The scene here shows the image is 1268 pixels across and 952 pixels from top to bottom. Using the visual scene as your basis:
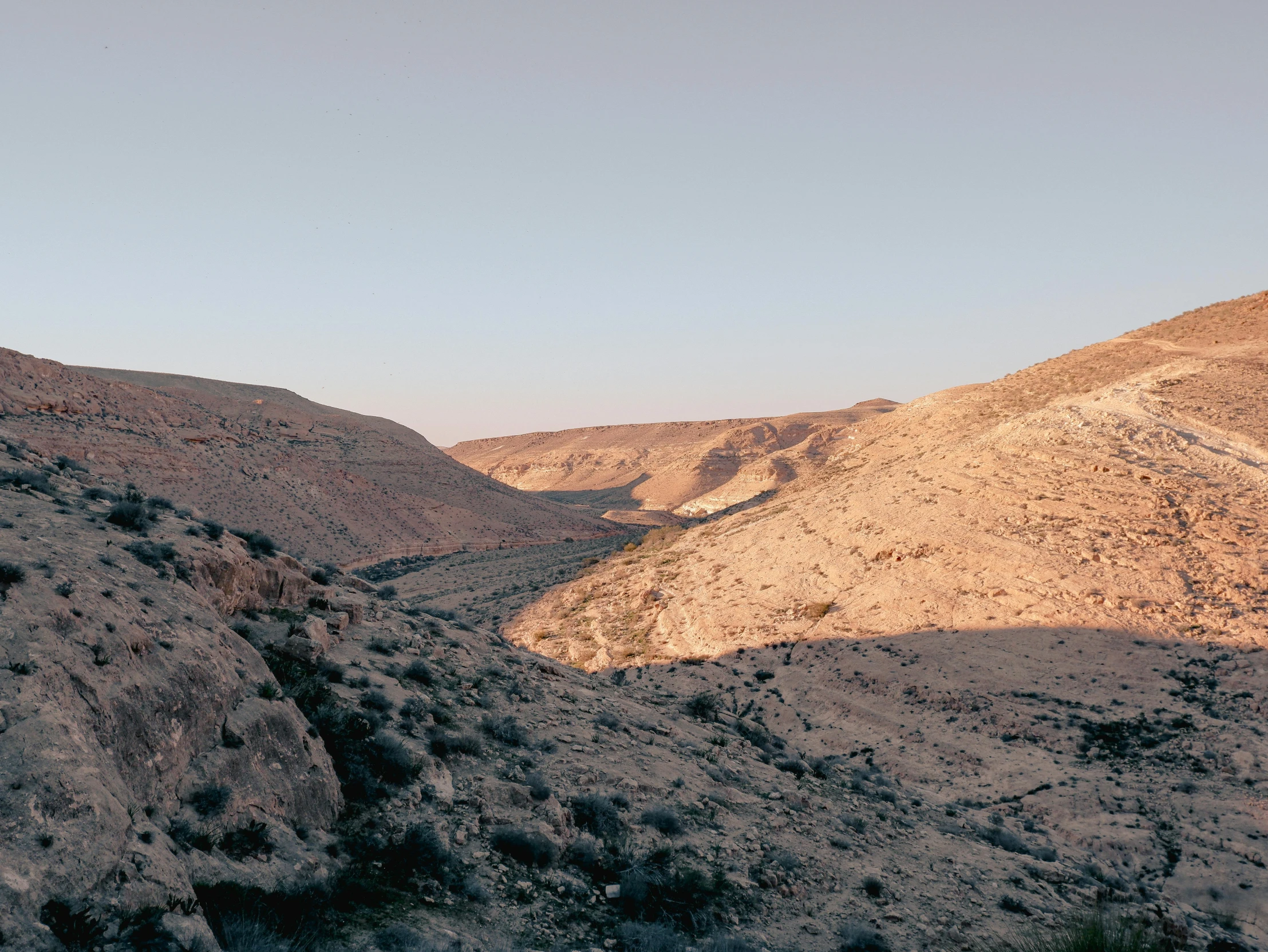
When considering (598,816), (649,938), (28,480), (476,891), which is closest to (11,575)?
(476,891)

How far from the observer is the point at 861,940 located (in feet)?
25.1

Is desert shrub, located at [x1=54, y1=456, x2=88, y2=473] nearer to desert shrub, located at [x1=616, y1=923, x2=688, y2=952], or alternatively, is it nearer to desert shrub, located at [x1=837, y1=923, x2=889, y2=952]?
desert shrub, located at [x1=616, y1=923, x2=688, y2=952]

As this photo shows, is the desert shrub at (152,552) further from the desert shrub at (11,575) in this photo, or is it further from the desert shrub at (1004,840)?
the desert shrub at (1004,840)

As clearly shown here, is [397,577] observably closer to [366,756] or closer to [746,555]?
[746,555]

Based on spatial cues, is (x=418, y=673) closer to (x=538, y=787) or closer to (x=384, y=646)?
(x=384, y=646)

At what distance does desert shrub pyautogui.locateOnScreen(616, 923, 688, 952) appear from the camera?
6.62 m

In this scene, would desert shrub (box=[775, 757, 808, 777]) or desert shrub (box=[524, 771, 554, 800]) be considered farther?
desert shrub (box=[775, 757, 808, 777])

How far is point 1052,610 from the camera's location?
19.5 metres

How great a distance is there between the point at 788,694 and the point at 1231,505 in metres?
13.6

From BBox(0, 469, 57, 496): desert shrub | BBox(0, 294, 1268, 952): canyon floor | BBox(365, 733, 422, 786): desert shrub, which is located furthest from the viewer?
BBox(0, 469, 57, 496): desert shrub

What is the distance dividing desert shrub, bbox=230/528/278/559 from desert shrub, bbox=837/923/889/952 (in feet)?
29.9

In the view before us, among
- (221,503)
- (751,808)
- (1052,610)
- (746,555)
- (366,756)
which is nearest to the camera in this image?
(366,756)

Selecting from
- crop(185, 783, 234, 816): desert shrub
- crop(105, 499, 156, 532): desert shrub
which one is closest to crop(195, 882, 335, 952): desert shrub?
crop(185, 783, 234, 816): desert shrub

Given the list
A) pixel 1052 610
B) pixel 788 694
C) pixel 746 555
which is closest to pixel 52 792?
pixel 788 694
